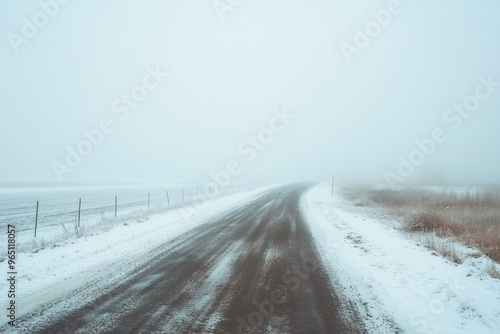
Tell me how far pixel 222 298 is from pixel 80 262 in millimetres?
4816

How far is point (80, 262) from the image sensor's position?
7.15 m

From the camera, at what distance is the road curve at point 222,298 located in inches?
148

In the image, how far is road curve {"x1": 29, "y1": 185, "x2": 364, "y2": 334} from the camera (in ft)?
12.3

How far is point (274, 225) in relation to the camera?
39.7 ft

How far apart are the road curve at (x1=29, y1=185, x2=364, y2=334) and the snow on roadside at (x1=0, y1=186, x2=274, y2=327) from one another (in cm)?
72

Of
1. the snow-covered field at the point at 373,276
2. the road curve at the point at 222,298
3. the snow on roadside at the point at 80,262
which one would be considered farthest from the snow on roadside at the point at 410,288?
the snow on roadside at the point at 80,262

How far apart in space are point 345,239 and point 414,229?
9.97 feet

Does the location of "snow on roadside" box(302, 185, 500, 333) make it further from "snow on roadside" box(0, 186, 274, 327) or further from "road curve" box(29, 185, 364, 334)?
"snow on roadside" box(0, 186, 274, 327)

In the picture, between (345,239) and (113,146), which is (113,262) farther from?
A: (113,146)

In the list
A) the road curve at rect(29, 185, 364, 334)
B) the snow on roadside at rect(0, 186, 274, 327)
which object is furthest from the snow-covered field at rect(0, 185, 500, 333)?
the road curve at rect(29, 185, 364, 334)

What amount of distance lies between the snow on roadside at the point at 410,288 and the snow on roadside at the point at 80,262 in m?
5.01

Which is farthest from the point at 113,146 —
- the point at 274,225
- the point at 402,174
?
the point at 274,225

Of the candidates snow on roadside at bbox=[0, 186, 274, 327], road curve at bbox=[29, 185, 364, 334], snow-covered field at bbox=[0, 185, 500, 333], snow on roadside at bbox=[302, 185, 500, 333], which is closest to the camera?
road curve at bbox=[29, 185, 364, 334]

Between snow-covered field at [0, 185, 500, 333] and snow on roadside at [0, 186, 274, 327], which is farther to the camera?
snow on roadside at [0, 186, 274, 327]
